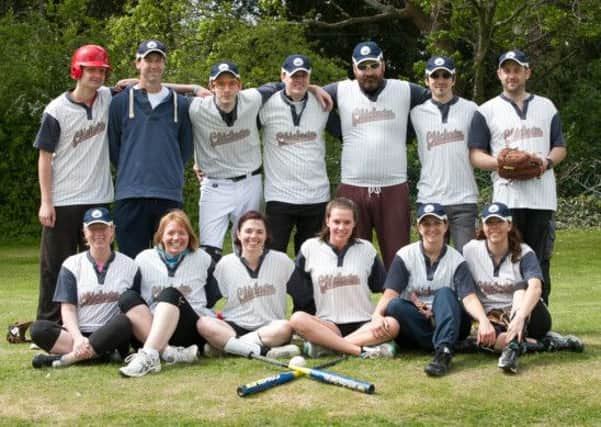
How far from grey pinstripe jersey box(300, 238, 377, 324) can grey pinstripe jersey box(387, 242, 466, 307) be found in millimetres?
330

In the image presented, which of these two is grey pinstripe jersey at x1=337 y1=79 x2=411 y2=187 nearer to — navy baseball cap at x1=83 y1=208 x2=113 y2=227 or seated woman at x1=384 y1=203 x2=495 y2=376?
seated woman at x1=384 y1=203 x2=495 y2=376

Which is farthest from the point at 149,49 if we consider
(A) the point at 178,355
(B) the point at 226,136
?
(A) the point at 178,355

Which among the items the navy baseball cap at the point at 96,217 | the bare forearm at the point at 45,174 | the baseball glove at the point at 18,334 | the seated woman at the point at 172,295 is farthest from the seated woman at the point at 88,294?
the baseball glove at the point at 18,334

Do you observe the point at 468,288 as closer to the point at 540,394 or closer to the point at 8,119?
the point at 540,394

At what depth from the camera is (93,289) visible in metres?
7.39

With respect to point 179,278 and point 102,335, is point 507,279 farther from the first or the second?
point 102,335

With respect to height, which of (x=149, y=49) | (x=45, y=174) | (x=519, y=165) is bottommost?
(x=45, y=174)

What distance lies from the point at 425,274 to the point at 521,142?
132 cm

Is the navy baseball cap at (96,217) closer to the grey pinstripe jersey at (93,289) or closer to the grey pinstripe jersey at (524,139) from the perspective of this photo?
the grey pinstripe jersey at (93,289)

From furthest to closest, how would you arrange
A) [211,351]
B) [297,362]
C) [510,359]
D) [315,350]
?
[211,351], [315,350], [297,362], [510,359]

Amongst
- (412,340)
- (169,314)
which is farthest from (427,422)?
(169,314)

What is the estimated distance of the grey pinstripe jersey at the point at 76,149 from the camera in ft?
26.1

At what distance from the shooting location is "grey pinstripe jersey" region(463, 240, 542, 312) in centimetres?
736

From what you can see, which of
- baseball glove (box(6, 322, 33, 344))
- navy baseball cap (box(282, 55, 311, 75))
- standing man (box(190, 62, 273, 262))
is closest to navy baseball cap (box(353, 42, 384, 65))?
navy baseball cap (box(282, 55, 311, 75))
